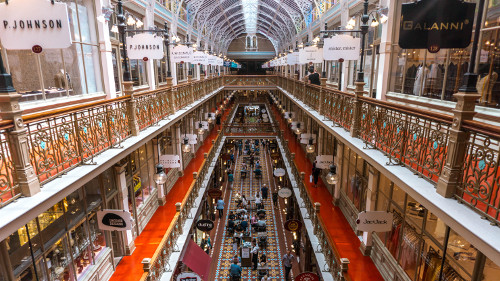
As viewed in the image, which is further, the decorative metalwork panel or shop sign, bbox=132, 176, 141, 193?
shop sign, bbox=132, 176, 141, 193

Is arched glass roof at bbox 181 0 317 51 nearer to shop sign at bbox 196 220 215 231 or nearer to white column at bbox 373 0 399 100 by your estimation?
white column at bbox 373 0 399 100

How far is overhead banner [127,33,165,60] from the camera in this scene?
30.8 feet

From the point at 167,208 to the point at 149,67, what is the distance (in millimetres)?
6865

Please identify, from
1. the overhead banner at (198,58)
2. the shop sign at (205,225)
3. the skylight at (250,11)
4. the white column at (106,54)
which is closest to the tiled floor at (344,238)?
the shop sign at (205,225)

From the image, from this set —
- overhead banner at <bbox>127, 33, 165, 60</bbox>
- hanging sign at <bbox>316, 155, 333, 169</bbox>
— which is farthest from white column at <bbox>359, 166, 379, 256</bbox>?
overhead banner at <bbox>127, 33, 165, 60</bbox>

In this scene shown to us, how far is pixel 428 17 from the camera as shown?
13.9ft

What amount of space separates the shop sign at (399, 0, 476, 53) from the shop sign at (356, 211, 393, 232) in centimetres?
402

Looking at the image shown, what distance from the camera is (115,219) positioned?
7430 mm

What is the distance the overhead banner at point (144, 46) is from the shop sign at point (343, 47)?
5.29 m

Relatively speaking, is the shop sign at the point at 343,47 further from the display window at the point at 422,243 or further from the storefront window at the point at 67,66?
the storefront window at the point at 67,66

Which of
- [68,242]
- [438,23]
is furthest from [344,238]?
[68,242]

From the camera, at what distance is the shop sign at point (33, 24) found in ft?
13.9

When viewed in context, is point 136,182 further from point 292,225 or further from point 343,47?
point 343,47

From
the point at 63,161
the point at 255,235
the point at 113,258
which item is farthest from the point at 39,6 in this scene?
the point at 255,235
